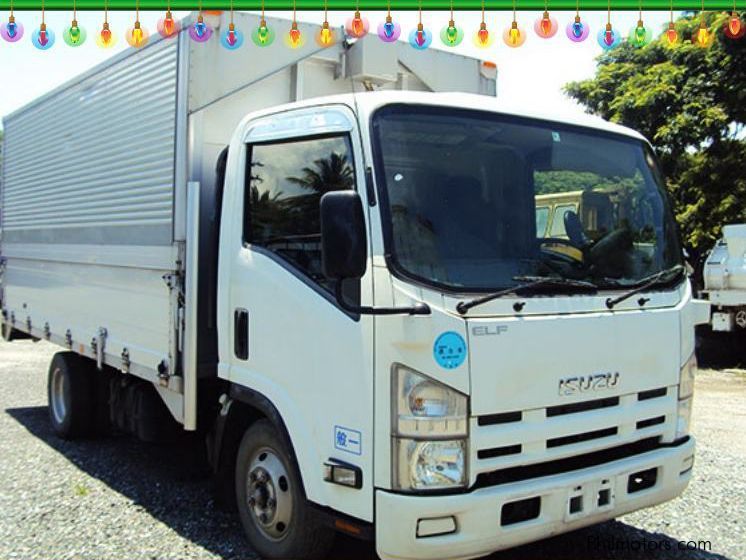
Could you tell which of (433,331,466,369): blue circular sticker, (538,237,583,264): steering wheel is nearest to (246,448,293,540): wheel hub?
(433,331,466,369): blue circular sticker

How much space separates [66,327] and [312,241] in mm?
3641

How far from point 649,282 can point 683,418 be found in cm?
78

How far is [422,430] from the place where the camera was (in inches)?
131

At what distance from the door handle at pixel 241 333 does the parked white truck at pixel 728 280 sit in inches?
393

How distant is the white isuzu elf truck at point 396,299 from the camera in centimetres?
335

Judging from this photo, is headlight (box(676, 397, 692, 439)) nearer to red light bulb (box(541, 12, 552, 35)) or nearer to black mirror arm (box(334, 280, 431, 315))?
black mirror arm (box(334, 280, 431, 315))

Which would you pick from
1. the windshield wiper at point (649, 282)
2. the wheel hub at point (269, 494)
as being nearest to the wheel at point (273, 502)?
the wheel hub at point (269, 494)

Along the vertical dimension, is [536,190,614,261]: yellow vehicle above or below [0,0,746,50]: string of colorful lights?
below

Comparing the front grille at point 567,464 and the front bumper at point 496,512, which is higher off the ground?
the front grille at point 567,464

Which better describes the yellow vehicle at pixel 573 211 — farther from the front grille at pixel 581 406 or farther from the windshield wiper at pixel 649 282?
the front grille at pixel 581 406

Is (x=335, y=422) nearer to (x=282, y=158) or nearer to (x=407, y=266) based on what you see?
(x=407, y=266)

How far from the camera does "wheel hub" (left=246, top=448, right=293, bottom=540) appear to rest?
4051 millimetres

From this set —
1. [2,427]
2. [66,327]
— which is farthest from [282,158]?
[2,427]

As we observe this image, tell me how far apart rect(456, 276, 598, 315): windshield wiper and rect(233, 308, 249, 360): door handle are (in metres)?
1.41
